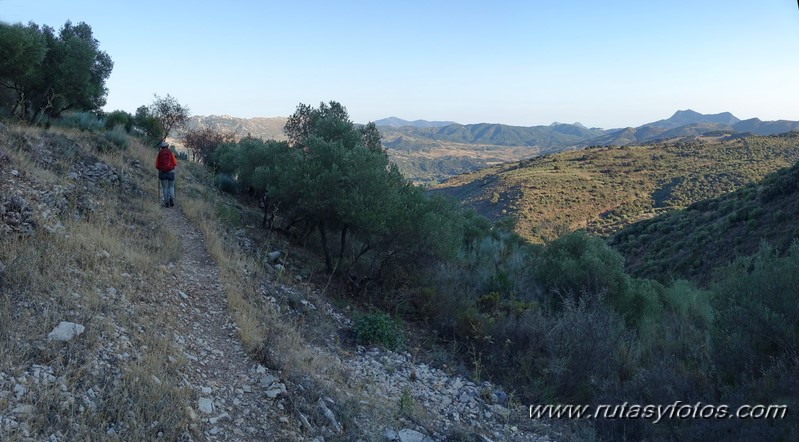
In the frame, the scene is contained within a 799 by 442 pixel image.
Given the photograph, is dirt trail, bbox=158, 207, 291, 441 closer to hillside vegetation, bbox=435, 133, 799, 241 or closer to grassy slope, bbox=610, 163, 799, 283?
grassy slope, bbox=610, 163, 799, 283

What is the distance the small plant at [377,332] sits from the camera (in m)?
7.30

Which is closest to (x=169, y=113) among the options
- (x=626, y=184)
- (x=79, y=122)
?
(x=79, y=122)

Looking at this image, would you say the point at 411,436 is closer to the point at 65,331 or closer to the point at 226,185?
the point at 65,331

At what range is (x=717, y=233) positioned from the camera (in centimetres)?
2505

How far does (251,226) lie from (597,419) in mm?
9175

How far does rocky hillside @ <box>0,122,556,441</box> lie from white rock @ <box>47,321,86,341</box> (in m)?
0.02

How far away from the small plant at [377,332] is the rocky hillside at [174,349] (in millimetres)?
196

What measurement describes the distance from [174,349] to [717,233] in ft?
91.6

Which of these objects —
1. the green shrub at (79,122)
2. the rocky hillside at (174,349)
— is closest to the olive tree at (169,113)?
the green shrub at (79,122)

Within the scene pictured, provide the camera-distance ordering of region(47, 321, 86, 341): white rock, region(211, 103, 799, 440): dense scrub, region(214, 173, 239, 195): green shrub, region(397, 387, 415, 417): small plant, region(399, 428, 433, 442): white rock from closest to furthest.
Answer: region(47, 321, 86, 341): white rock → region(399, 428, 433, 442): white rock → region(397, 387, 415, 417): small plant → region(211, 103, 799, 440): dense scrub → region(214, 173, 239, 195): green shrub

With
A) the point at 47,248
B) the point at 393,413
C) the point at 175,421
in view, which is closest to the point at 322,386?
the point at 393,413

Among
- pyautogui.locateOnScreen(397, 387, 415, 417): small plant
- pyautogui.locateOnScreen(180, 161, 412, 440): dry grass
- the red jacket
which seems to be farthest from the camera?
the red jacket

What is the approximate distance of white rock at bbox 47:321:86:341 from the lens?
4.33 m

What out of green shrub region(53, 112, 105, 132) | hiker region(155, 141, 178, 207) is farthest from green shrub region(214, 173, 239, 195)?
hiker region(155, 141, 178, 207)
